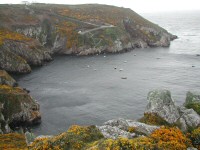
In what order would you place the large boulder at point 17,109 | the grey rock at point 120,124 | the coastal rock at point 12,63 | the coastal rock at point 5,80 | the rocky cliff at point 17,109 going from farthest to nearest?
the coastal rock at point 12,63, the coastal rock at point 5,80, the large boulder at point 17,109, the rocky cliff at point 17,109, the grey rock at point 120,124

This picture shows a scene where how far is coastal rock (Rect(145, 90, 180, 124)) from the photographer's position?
148 feet

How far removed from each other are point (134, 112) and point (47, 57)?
81827 mm

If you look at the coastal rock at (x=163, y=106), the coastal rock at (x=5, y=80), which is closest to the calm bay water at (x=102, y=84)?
the coastal rock at (x=5, y=80)

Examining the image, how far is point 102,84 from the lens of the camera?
11731 cm

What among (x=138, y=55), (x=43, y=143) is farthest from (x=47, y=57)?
(x=43, y=143)

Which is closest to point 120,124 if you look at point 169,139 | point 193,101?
point 169,139

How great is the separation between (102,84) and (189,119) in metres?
74.8

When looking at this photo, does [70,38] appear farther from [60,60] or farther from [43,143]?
[43,143]

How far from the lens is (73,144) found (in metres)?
34.2

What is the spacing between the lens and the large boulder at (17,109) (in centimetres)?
7788

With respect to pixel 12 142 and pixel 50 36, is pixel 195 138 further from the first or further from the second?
pixel 50 36

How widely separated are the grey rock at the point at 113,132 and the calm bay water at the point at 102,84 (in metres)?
40.4

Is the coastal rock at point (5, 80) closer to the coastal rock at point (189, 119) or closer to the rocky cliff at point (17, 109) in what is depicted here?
the rocky cliff at point (17, 109)

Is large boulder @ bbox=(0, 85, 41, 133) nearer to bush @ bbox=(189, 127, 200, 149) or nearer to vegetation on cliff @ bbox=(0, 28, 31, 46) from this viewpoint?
bush @ bbox=(189, 127, 200, 149)
